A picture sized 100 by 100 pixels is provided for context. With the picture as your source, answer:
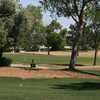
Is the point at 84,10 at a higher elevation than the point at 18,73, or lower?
higher

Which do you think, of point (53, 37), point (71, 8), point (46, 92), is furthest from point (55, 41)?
point (46, 92)

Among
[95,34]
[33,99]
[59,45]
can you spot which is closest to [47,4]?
[95,34]

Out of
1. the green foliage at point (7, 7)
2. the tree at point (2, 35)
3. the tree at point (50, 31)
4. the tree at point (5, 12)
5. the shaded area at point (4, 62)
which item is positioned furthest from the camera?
the tree at point (50, 31)

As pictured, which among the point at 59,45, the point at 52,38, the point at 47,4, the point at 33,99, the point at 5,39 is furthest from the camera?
the point at 59,45

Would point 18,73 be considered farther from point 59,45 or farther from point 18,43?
point 59,45

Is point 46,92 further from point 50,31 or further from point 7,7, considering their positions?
point 50,31

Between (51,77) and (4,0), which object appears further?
(4,0)

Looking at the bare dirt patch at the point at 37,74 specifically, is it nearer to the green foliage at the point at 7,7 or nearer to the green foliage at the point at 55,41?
the green foliage at the point at 7,7

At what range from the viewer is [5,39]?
47.0 m

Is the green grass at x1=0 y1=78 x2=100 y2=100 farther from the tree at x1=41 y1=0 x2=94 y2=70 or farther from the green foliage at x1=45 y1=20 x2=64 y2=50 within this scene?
the green foliage at x1=45 y1=20 x2=64 y2=50

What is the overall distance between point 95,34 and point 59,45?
281 ft

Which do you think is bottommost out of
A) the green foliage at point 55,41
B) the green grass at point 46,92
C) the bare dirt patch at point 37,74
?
the bare dirt patch at point 37,74

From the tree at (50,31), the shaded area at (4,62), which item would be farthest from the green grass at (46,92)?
the tree at (50,31)

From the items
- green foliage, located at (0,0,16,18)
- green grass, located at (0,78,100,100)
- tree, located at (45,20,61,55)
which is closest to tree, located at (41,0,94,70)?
green foliage, located at (0,0,16,18)
